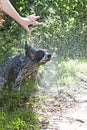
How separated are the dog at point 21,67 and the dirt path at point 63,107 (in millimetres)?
489

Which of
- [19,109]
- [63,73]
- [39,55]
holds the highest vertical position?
[39,55]

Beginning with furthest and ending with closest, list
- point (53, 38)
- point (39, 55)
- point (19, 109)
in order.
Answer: point (53, 38), point (39, 55), point (19, 109)

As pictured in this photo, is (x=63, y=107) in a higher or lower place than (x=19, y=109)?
lower

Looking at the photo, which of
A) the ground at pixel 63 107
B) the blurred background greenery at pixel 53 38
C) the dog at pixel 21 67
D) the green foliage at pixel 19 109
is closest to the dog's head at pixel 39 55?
the dog at pixel 21 67

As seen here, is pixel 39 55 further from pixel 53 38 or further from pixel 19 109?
pixel 53 38

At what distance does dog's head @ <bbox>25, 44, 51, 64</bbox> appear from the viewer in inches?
288

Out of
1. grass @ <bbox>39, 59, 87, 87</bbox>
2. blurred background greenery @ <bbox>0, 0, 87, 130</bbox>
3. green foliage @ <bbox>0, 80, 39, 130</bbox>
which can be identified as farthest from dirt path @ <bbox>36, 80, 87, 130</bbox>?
blurred background greenery @ <bbox>0, 0, 87, 130</bbox>

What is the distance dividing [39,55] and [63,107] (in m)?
1.10

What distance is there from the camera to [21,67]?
746cm

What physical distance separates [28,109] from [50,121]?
0.45 meters

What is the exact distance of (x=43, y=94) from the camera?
24.9ft

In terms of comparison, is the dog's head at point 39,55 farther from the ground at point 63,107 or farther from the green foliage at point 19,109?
the ground at point 63,107

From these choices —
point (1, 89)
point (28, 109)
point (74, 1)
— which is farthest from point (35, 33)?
point (28, 109)

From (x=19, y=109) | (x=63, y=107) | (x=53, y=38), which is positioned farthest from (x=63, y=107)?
(x=53, y=38)
